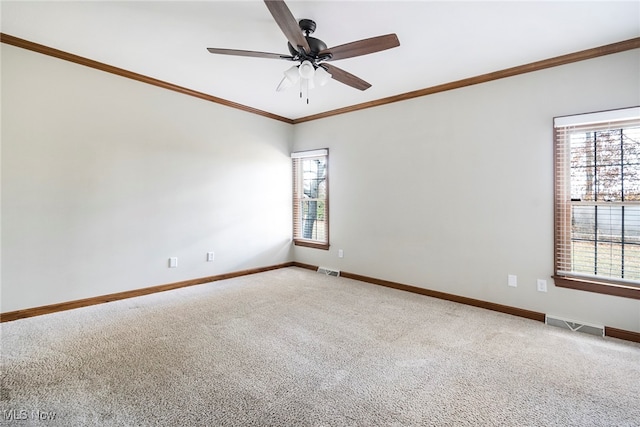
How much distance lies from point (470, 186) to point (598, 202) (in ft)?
3.69

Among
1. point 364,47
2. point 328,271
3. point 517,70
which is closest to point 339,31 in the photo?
point 364,47

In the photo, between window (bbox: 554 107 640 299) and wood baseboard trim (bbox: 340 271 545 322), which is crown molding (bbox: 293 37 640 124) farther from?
wood baseboard trim (bbox: 340 271 545 322)

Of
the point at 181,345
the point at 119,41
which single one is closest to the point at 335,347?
the point at 181,345

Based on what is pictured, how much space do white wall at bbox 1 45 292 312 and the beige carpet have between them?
530 mm

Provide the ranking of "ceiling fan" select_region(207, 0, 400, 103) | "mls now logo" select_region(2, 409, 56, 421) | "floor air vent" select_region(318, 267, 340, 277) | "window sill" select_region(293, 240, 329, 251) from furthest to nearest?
"window sill" select_region(293, 240, 329, 251), "floor air vent" select_region(318, 267, 340, 277), "ceiling fan" select_region(207, 0, 400, 103), "mls now logo" select_region(2, 409, 56, 421)

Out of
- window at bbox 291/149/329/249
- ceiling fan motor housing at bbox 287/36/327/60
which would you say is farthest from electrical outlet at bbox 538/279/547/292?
ceiling fan motor housing at bbox 287/36/327/60

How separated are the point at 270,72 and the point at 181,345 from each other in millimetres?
2884

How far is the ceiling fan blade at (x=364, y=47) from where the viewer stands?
2.08 meters

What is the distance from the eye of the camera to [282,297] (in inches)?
147

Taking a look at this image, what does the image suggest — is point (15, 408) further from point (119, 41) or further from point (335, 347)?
point (119, 41)

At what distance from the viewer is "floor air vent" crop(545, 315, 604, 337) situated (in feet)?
8.99

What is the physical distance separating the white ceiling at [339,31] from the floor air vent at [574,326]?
8.40ft

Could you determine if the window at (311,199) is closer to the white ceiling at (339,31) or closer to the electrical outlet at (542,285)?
the white ceiling at (339,31)

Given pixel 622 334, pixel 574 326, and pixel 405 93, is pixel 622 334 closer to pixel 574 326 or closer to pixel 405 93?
pixel 574 326
